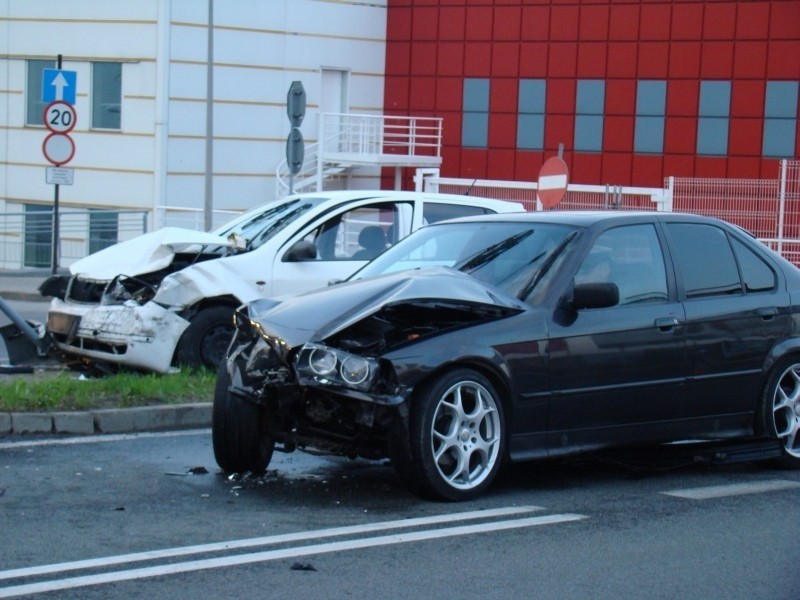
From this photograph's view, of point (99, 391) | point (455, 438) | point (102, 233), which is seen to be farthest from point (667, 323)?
point (102, 233)

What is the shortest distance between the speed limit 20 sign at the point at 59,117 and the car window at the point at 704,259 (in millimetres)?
13242

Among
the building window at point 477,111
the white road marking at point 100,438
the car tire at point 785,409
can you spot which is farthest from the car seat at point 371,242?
the building window at point 477,111

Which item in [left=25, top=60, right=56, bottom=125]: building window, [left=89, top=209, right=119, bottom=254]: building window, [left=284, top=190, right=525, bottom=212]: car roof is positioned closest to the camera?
[left=284, top=190, right=525, bottom=212]: car roof

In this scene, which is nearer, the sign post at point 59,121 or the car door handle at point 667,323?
the car door handle at point 667,323

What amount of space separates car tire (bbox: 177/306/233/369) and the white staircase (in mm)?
20245

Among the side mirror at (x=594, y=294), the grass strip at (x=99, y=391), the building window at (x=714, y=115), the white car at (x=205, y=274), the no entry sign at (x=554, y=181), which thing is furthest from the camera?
the building window at (x=714, y=115)

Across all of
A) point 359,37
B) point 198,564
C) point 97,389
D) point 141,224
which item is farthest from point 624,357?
point 359,37

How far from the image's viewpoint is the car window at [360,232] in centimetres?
1138

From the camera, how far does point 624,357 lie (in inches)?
282

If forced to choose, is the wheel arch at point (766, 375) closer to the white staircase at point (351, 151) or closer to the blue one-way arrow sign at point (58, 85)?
the blue one-way arrow sign at point (58, 85)

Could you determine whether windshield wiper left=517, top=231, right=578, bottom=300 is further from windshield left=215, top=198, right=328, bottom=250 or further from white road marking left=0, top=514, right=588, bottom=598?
windshield left=215, top=198, right=328, bottom=250

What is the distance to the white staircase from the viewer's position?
31500 mm

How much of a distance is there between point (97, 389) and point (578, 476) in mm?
3704

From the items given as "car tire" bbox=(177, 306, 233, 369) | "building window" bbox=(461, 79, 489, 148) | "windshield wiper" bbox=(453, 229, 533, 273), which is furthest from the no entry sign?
"building window" bbox=(461, 79, 489, 148)
